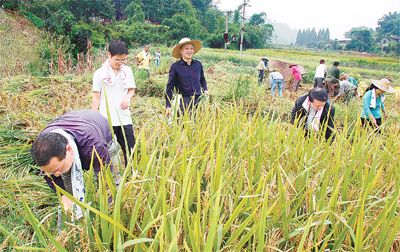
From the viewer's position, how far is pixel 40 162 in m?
1.32

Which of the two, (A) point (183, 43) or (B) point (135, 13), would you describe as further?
(B) point (135, 13)

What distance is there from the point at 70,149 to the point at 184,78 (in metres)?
1.79

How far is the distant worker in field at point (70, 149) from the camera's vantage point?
4.33ft

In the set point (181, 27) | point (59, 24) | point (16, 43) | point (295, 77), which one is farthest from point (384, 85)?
point (181, 27)

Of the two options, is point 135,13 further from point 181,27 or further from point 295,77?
point 295,77

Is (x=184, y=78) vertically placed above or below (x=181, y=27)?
→ below

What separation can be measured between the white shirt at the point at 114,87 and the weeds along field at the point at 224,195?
2.34ft

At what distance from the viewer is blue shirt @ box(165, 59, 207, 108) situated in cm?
308

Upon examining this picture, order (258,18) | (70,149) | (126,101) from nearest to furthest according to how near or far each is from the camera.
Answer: (70,149) → (126,101) → (258,18)

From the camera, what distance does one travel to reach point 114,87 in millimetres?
2521

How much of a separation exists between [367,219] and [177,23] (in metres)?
39.0

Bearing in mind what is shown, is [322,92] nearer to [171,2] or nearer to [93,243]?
[93,243]

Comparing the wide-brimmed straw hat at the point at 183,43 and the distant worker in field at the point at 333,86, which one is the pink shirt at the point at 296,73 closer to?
the distant worker in field at the point at 333,86

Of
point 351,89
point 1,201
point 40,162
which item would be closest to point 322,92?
point 40,162
